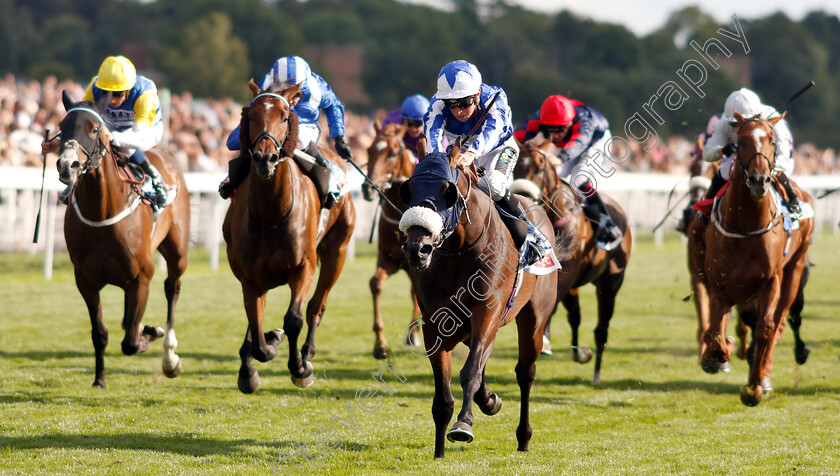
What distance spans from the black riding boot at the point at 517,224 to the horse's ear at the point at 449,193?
81 centimetres

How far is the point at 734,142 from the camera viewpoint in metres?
6.48

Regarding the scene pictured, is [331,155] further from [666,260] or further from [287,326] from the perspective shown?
[666,260]

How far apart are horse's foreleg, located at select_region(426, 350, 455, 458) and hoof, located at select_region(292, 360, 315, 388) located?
1.58m

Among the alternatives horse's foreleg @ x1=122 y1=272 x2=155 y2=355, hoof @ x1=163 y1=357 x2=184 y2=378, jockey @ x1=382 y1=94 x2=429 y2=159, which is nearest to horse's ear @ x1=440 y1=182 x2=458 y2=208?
horse's foreleg @ x1=122 y1=272 x2=155 y2=355

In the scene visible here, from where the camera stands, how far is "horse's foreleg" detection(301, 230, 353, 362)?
6680mm

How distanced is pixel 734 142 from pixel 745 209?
65 cm

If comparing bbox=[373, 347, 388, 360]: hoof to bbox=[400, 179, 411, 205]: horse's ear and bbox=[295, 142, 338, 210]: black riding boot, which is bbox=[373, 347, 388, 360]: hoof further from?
bbox=[400, 179, 411, 205]: horse's ear

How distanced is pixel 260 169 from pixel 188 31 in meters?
36.5

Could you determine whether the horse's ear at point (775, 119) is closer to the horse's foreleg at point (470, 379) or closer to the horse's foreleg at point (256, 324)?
the horse's foreleg at point (470, 379)

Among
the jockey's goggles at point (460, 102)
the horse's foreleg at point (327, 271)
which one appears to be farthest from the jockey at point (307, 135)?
the jockey's goggles at point (460, 102)

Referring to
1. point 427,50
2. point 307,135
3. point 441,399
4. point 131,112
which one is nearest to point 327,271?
point 307,135

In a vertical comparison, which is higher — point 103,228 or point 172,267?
point 103,228

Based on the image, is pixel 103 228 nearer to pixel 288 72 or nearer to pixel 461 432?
pixel 288 72

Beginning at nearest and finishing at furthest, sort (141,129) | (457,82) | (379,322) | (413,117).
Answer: (457,82), (141,129), (379,322), (413,117)
